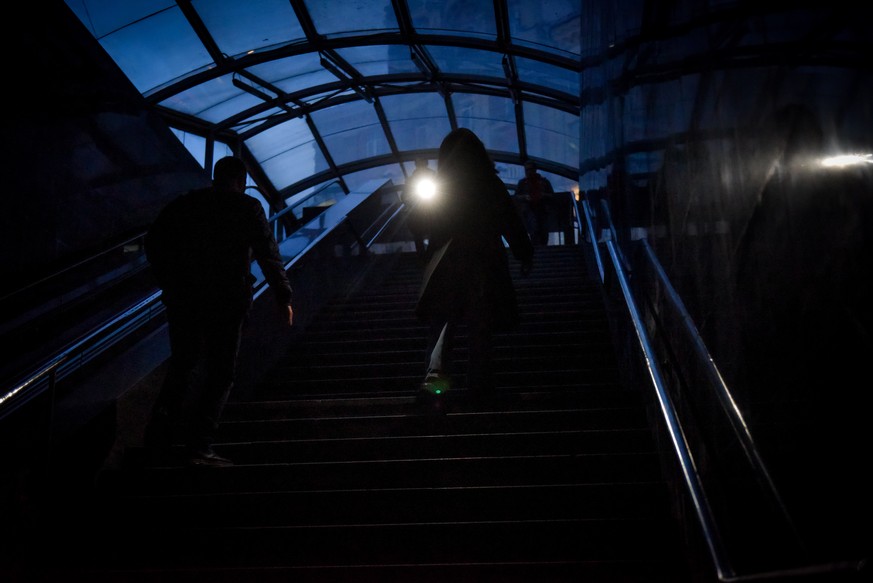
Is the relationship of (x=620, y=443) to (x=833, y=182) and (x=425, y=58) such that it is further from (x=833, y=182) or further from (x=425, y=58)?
(x=425, y=58)

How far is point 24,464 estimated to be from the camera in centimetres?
268

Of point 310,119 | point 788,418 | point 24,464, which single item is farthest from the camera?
point 310,119

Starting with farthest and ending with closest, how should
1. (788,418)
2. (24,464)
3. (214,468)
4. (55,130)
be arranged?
(55,130), (214,468), (24,464), (788,418)

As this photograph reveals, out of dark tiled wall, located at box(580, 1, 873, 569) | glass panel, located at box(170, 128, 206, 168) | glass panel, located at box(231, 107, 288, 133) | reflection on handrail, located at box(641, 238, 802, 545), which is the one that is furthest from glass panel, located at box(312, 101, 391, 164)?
reflection on handrail, located at box(641, 238, 802, 545)

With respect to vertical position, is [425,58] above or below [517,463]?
above

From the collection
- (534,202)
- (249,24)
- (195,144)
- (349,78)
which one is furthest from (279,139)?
(534,202)

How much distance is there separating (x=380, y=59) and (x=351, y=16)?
5.99 feet

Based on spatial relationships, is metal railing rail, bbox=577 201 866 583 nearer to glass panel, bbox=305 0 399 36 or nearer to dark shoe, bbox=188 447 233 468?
dark shoe, bbox=188 447 233 468

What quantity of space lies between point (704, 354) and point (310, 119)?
1498 cm

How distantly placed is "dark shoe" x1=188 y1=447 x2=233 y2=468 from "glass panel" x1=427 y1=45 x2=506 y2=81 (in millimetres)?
10654

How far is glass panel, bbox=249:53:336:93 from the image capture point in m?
12.7

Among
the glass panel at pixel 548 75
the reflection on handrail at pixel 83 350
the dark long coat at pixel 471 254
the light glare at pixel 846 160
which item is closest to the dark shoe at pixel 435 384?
the dark long coat at pixel 471 254

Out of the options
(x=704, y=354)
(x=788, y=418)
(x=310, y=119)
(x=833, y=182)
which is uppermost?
(x=310, y=119)

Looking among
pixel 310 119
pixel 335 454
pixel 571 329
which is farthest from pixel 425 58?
pixel 335 454
